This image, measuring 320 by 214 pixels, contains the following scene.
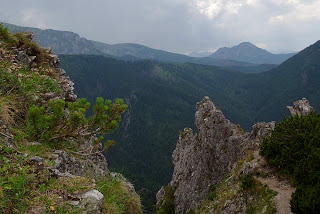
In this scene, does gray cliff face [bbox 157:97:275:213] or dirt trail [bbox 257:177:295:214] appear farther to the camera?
gray cliff face [bbox 157:97:275:213]

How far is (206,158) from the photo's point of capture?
35094 mm

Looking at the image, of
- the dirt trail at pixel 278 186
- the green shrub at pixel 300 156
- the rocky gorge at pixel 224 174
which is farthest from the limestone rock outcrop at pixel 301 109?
the dirt trail at pixel 278 186

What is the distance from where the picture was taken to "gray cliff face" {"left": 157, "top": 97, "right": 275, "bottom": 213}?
31188 mm

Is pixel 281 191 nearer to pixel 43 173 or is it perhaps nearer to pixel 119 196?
pixel 119 196

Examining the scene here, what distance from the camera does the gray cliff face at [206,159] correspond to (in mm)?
31188

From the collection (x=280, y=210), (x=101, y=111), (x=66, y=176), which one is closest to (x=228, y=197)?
(x=280, y=210)

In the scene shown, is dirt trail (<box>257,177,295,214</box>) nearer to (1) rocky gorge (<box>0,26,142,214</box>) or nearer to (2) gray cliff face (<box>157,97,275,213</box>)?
(1) rocky gorge (<box>0,26,142,214</box>)

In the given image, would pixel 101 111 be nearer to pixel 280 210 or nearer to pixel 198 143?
pixel 280 210

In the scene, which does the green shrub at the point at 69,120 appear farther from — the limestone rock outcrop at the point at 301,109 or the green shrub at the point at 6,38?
the limestone rock outcrop at the point at 301,109

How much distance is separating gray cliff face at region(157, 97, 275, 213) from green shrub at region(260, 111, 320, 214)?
11687 millimetres

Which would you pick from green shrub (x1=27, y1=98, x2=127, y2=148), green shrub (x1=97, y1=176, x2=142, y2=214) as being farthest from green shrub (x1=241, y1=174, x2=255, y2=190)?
green shrub (x1=27, y1=98, x2=127, y2=148)

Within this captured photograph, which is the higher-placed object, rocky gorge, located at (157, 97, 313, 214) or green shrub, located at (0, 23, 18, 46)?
green shrub, located at (0, 23, 18, 46)

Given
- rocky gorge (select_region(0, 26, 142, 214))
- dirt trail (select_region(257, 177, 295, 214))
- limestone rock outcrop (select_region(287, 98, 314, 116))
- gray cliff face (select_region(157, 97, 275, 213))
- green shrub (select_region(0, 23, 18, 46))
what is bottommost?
gray cliff face (select_region(157, 97, 275, 213))

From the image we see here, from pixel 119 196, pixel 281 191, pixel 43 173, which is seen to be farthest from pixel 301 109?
pixel 43 173
